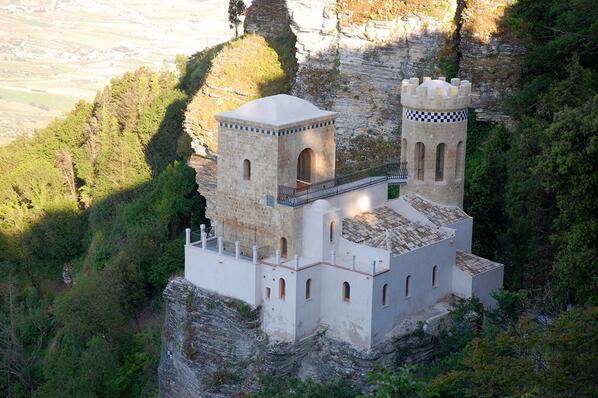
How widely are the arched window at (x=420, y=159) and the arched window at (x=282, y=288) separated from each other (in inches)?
206

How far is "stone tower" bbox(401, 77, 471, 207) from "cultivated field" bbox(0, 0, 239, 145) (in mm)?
42984

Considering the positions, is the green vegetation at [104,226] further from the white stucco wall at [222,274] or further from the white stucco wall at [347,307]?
the white stucco wall at [347,307]

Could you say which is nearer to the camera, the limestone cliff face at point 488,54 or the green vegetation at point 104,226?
the limestone cliff face at point 488,54

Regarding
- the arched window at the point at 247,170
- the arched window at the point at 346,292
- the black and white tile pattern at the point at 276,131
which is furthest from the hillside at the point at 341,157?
the black and white tile pattern at the point at 276,131

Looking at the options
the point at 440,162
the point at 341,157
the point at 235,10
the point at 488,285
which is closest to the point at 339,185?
the point at 440,162

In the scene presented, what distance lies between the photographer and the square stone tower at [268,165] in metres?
25.1

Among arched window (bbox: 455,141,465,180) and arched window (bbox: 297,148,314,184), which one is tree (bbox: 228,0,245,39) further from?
arched window (bbox: 297,148,314,184)

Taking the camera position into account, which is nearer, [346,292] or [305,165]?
[346,292]

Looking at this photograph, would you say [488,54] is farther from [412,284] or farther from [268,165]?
[268,165]

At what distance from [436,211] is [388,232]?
249cm

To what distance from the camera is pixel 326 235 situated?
24891mm

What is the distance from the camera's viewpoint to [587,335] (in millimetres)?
18609

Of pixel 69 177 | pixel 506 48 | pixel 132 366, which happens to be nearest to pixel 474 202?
pixel 506 48

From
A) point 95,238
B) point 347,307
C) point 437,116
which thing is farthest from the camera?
point 95,238
